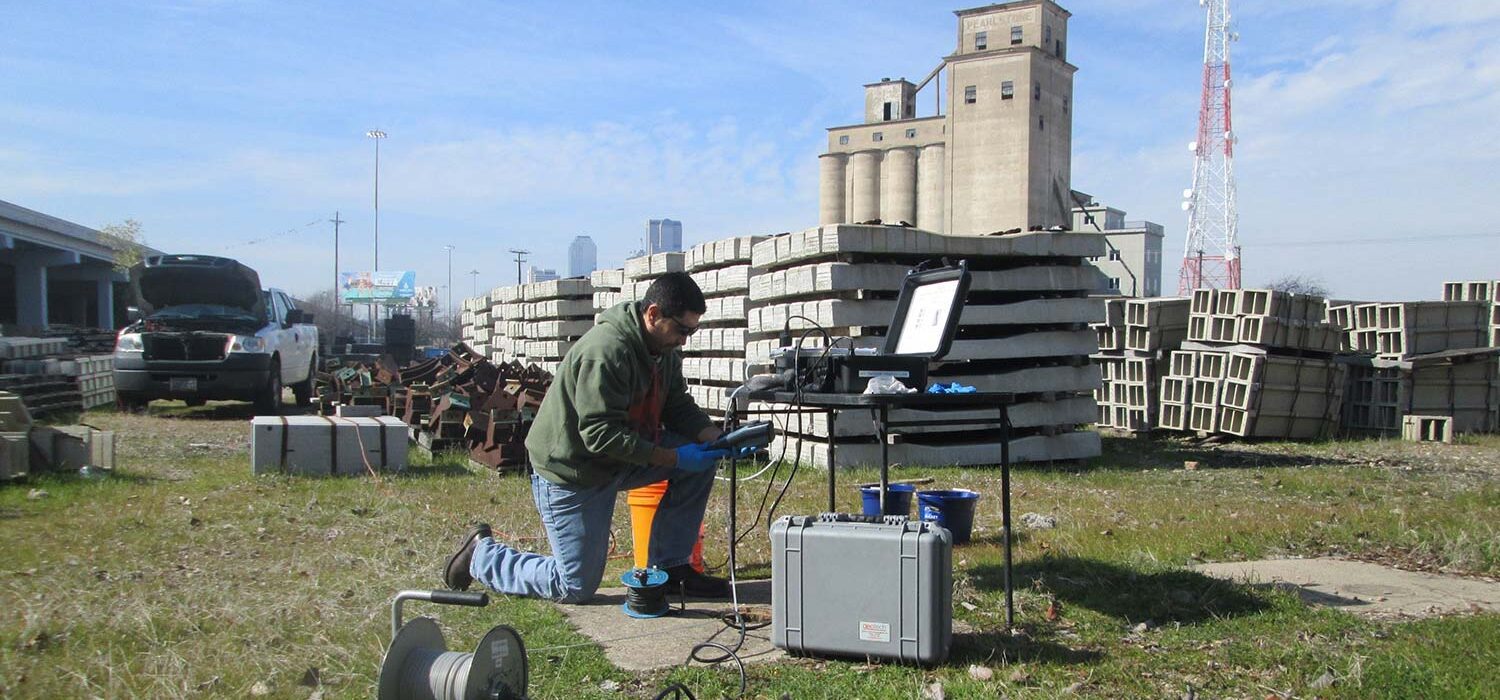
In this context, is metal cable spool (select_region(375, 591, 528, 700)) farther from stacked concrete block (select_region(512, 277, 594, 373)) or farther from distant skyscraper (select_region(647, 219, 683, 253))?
distant skyscraper (select_region(647, 219, 683, 253))

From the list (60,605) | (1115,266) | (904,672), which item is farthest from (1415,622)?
(1115,266)

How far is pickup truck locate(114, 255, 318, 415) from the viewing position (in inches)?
552

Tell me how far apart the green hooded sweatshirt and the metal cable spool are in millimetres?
1339

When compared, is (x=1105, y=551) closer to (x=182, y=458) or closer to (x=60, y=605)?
(x=60, y=605)

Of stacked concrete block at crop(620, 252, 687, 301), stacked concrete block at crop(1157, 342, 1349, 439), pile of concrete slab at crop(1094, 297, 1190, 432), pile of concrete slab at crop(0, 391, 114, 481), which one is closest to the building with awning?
stacked concrete block at crop(620, 252, 687, 301)

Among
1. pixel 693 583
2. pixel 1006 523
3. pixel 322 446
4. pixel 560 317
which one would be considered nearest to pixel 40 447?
pixel 322 446

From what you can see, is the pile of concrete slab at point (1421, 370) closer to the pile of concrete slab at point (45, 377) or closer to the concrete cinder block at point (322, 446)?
the concrete cinder block at point (322, 446)

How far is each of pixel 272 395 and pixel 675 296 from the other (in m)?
12.5

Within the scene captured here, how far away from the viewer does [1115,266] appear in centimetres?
7894

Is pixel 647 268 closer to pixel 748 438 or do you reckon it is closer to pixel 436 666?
pixel 748 438

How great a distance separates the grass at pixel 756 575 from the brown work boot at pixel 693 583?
0.62 meters

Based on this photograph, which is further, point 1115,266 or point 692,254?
point 1115,266

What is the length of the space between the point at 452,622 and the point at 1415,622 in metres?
4.18

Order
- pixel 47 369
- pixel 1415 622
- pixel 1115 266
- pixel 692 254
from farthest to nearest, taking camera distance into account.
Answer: pixel 1115 266 → pixel 47 369 → pixel 692 254 → pixel 1415 622
